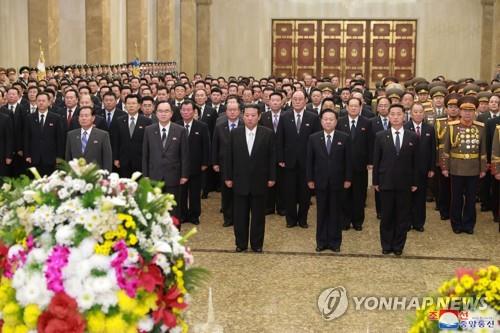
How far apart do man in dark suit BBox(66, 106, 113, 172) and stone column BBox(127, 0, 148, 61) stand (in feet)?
55.4

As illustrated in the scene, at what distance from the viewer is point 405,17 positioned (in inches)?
1387

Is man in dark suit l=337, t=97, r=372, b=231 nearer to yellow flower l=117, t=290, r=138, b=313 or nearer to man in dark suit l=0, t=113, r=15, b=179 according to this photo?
man in dark suit l=0, t=113, r=15, b=179

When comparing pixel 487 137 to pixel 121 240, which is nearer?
pixel 121 240

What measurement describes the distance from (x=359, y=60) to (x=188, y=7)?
7.38 m

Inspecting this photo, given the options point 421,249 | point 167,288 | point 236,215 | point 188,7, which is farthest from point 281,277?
point 188,7

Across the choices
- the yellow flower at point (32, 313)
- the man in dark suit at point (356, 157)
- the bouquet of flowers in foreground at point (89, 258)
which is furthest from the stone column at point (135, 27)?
the yellow flower at point (32, 313)

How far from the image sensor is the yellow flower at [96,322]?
14.1 feet

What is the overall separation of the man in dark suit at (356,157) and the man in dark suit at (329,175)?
52.7 inches

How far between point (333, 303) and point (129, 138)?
4.92 m

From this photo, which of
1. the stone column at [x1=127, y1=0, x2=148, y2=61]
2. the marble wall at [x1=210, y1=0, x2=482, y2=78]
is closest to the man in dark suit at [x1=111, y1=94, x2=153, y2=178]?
the stone column at [x1=127, y1=0, x2=148, y2=61]

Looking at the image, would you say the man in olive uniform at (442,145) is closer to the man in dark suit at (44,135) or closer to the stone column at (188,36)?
the man in dark suit at (44,135)

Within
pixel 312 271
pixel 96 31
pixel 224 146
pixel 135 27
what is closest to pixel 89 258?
pixel 312 271

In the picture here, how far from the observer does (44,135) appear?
12.4 metres

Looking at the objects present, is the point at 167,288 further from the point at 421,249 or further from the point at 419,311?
the point at 421,249
